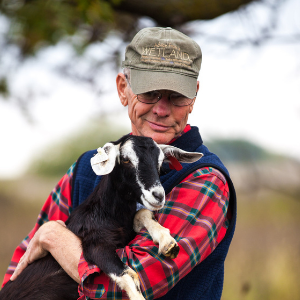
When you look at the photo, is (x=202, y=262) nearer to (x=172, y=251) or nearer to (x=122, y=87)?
(x=172, y=251)

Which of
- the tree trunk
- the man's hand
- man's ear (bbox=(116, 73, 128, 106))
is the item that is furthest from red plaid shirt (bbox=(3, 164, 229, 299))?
the tree trunk

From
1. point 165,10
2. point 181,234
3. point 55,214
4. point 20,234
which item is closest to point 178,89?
point 181,234

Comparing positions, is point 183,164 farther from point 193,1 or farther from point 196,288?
point 193,1

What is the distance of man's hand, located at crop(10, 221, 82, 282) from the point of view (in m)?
2.12

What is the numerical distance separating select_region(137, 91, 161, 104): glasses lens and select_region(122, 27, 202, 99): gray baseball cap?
0.26 feet

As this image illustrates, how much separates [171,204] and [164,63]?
83cm

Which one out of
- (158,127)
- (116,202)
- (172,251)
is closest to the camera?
(172,251)

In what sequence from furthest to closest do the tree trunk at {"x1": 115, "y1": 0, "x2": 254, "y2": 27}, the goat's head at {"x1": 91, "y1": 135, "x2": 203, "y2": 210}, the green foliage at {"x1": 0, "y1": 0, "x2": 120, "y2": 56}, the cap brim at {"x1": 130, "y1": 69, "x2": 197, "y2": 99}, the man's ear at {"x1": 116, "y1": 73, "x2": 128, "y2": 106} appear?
1. the tree trunk at {"x1": 115, "y1": 0, "x2": 254, "y2": 27}
2. the green foliage at {"x1": 0, "y1": 0, "x2": 120, "y2": 56}
3. the man's ear at {"x1": 116, "y1": 73, "x2": 128, "y2": 106}
4. the cap brim at {"x1": 130, "y1": 69, "x2": 197, "y2": 99}
5. the goat's head at {"x1": 91, "y1": 135, "x2": 203, "y2": 210}

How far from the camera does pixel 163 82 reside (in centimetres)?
229

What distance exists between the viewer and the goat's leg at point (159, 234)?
1.86 meters

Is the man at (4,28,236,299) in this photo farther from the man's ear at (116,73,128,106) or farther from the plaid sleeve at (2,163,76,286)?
the plaid sleeve at (2,163,76,286)

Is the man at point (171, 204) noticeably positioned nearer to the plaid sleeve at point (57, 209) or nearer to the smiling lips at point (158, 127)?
the smiling lips at point (158, 127)

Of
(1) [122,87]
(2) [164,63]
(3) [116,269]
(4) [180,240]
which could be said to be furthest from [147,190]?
(1) [122,87]

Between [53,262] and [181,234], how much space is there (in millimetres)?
835
